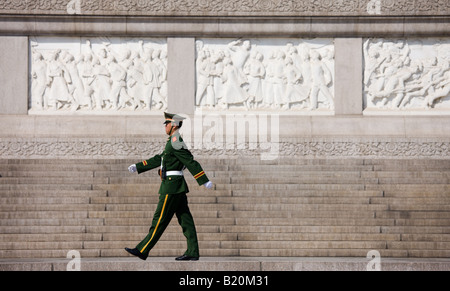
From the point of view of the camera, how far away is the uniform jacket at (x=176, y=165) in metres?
9.41

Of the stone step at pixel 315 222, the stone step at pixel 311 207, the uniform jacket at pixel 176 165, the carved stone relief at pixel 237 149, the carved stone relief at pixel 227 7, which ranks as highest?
the carved stone relief at pixel 227 7

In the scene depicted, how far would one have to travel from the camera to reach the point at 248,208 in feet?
39.2

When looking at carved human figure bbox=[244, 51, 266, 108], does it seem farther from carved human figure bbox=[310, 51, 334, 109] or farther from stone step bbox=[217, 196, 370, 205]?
stone step bbox=[217, 196, 370, 205]

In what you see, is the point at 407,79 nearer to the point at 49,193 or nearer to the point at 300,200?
the point at 300,200

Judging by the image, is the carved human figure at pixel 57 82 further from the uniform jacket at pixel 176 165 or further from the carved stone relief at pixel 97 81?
the uniform jacket at pixel 176 165

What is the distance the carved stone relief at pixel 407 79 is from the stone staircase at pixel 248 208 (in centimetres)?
200

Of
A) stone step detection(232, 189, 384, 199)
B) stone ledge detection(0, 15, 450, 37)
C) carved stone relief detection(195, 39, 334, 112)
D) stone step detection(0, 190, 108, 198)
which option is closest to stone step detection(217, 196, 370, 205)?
stone step detection(232, 189, 384, 199)

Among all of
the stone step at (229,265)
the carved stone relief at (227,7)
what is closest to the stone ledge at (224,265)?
the stone step at (229,265)

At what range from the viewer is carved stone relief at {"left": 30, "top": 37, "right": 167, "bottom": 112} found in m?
15.3

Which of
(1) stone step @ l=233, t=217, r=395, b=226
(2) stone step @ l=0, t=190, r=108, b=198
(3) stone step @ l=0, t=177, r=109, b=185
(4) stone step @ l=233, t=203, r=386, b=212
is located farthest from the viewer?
(3) stone step @ l=0, t=177, r=109, b=185

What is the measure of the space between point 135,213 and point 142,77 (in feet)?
14.5

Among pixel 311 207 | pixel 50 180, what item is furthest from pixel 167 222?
pixel 50 180
